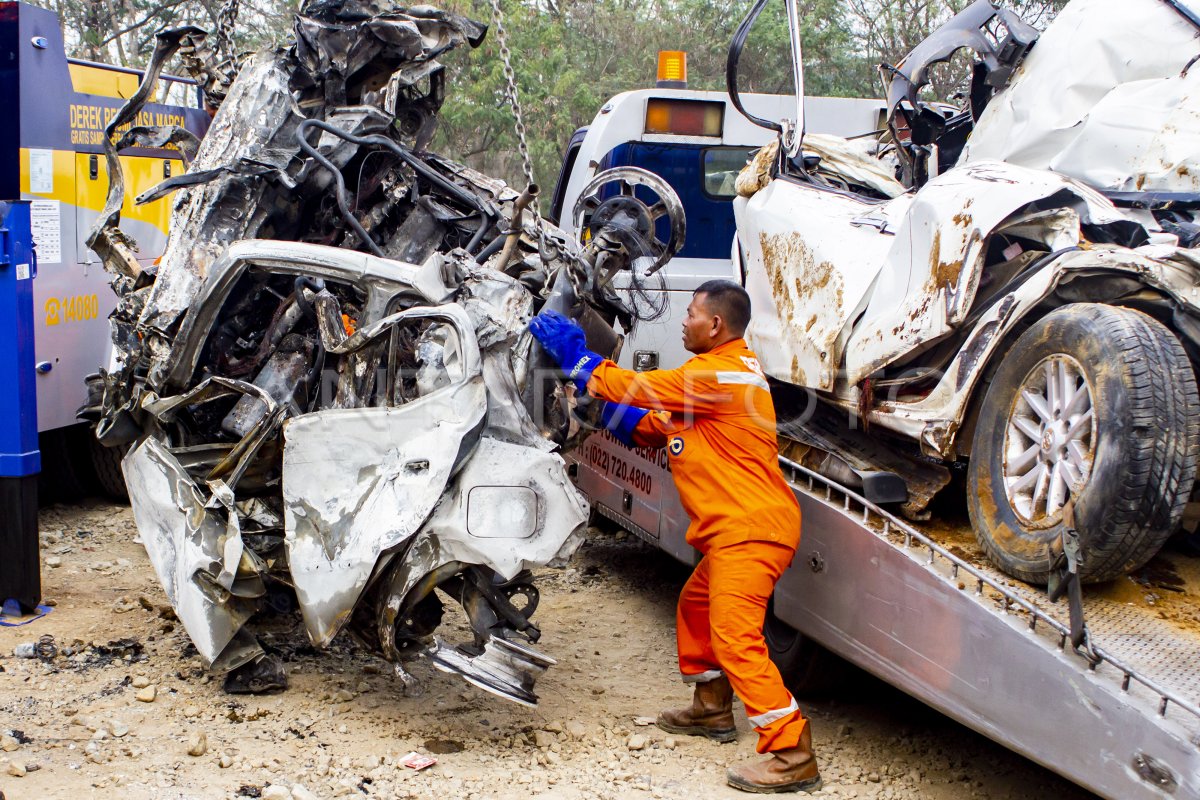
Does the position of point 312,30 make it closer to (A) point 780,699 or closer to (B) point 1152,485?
(A) point 780,699

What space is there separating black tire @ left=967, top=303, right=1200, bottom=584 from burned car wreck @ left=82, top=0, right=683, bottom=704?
1.54 m

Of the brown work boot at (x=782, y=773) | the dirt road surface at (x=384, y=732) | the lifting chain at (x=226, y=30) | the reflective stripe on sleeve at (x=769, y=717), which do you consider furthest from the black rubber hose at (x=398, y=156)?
the brown work boot at (x=782, y=773)

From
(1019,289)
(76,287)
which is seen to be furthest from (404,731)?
(76,287)

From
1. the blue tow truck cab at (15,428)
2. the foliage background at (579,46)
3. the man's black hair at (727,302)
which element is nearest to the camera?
the man's black hair at (727,302)

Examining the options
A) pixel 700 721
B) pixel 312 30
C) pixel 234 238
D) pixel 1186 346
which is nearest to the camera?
pixel 1186 346

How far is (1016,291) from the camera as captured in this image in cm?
373

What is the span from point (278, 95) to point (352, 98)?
1.69ft

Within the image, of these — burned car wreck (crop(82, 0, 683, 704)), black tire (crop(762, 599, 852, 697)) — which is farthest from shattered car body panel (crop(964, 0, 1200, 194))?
black tire (crop(762, 599, 852, 697))

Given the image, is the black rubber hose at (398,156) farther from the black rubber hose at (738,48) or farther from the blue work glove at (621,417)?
the black rubber hose at (738,48)

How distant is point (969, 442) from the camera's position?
388 cm

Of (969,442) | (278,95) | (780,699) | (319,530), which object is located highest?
(278,95)

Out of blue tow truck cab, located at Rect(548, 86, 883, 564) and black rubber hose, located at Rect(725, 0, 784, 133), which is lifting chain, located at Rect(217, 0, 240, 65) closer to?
blue tow truck cab, located at Rect(548, 86, 883, 564)

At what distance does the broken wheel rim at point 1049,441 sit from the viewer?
333 cm

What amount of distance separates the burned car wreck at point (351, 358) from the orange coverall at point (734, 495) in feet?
1.31
